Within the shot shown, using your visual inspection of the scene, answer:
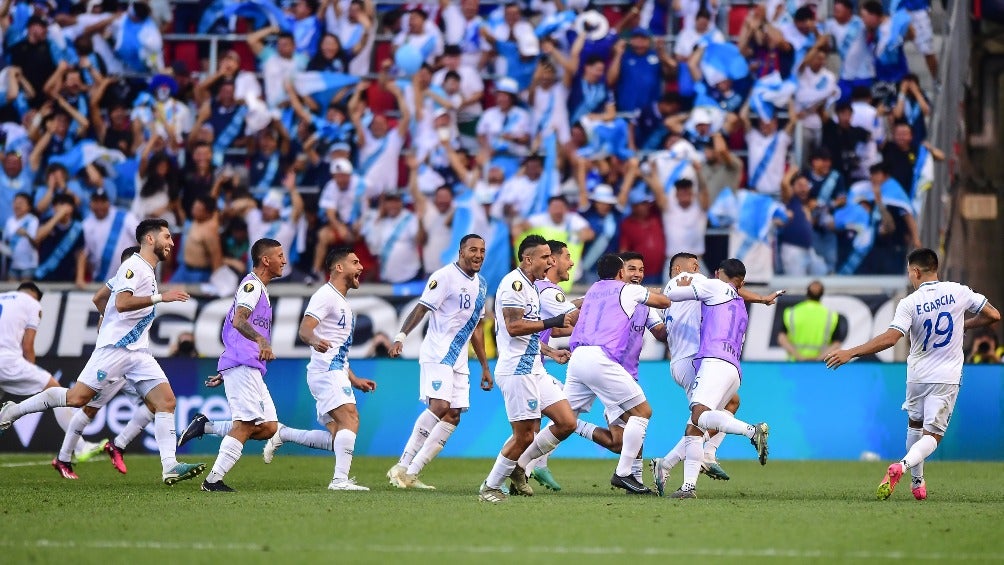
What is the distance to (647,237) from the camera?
20.8 m

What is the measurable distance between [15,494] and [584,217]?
10.1 m

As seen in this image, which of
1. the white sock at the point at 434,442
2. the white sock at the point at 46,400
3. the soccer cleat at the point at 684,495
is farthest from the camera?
the white sock at the point at 46,400

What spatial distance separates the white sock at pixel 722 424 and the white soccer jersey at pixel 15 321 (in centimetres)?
863

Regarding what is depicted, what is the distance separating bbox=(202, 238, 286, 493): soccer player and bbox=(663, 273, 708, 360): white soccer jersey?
153 inches

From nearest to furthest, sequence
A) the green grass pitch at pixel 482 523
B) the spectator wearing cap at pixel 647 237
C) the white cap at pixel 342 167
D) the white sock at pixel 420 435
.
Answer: the green grass pitch at pixel 482 523 → the white sock at pixel 420 435 → the spectator wearing cap at pixel 647 237 → the white cap at pixel 342 167

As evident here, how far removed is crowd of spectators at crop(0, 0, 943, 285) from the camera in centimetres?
2088

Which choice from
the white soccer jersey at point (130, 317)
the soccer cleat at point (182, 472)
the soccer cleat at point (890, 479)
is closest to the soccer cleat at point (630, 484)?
the soccer cleat at point (890, 479)

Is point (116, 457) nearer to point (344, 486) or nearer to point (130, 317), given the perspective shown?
point (130, 317)

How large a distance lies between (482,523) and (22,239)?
14.2 metres

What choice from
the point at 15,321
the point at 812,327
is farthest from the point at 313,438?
the point at 812,327

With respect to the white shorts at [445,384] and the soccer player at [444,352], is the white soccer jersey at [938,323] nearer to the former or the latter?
the soccer player at [444,352]

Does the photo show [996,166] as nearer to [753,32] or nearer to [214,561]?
[753,32]

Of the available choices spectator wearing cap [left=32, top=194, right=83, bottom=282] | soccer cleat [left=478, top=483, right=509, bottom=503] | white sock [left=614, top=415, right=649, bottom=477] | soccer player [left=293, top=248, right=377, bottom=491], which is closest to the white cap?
spectator wearing cap [left=32, top=194, right=83, bottom=282]

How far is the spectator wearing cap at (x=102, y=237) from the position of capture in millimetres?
21859
